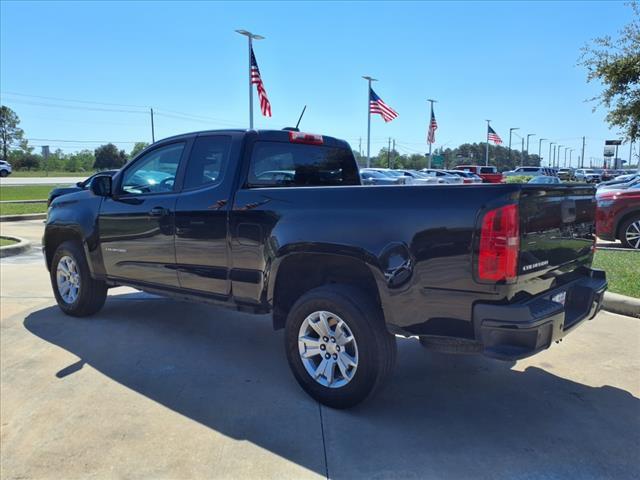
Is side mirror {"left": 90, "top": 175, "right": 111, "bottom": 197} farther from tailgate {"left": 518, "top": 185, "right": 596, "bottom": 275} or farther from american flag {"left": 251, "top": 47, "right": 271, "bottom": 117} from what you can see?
american flag {"left": 251, "top": 47, "right": 271, "bottom": 117}

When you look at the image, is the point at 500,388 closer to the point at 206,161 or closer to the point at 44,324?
the point at 206,161

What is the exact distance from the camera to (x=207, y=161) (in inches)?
178

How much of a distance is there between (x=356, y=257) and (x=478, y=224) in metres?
0.81

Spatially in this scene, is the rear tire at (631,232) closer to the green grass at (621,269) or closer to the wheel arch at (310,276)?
the green grass at (621,269)

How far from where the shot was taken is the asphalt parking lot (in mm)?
2957

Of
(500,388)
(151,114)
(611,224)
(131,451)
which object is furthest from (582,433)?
(151,114)

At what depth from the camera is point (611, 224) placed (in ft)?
31.9

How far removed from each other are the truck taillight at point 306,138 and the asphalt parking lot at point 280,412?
6.31ft

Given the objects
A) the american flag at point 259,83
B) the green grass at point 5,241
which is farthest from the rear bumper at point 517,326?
the american flag at point 259,83

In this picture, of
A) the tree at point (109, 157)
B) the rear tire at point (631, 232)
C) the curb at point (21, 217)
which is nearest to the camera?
the rear tire at point (631, 232)

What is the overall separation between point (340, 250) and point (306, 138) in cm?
169

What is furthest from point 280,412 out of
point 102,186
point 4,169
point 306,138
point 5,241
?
point 4,169

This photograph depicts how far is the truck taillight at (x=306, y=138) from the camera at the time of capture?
464 cm

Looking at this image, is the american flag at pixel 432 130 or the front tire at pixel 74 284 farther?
the american flag at pixel 432 130
